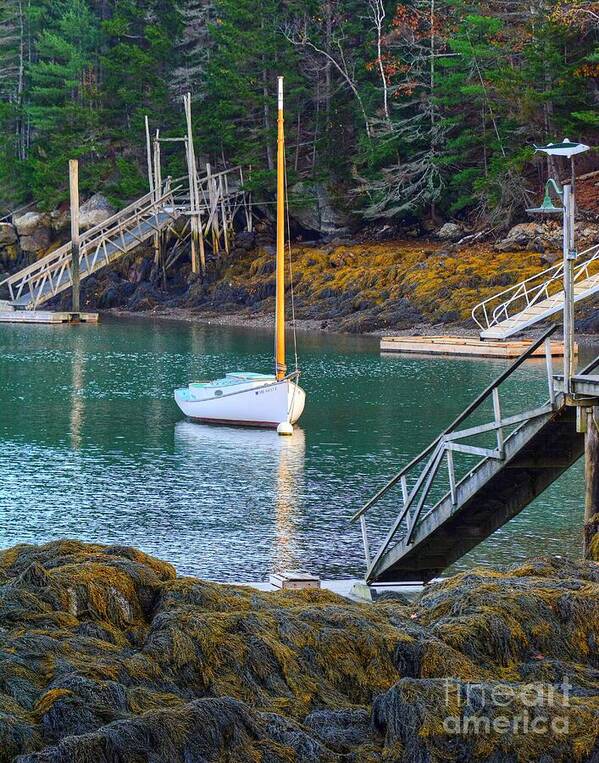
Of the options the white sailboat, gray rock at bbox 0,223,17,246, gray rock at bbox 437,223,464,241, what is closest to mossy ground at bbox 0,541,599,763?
the white sailboat

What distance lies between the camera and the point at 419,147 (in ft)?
200

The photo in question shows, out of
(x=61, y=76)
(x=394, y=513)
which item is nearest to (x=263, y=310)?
(x=61, y=76)

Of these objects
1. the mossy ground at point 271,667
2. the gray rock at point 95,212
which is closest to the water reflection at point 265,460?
the mossy ground at point 271,667

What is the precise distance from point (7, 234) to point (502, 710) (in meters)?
72.5

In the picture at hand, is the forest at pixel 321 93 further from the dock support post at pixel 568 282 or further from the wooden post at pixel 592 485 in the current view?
the wooden post at pixel 592 485

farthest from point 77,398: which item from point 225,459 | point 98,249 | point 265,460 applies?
point 98,249

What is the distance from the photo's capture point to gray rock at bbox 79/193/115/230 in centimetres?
7206

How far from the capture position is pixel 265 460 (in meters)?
25.3

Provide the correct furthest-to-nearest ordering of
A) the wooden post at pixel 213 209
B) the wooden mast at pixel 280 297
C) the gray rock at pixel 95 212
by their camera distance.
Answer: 1. the gray rock at pixel 95 212
2. the wooden post at pixel 213 209
3. the wooden mast at pixel 280 297

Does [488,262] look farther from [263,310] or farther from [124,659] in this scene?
[124,659]

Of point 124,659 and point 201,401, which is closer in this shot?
point 124,659

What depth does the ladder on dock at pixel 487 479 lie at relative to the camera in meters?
13.0

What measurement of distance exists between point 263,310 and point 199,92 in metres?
16.8

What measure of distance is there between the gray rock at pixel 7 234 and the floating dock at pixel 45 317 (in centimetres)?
1688
